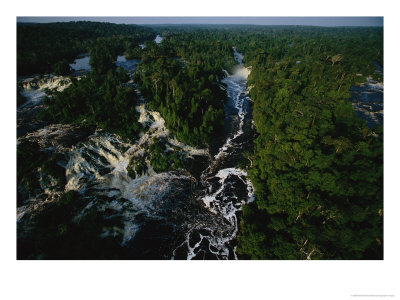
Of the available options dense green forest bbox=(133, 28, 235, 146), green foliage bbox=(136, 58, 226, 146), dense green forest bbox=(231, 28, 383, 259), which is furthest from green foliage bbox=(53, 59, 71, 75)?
dense green forest bbox=(231, 28, 383, 259)

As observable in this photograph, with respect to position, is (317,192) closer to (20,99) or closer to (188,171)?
(188,171)

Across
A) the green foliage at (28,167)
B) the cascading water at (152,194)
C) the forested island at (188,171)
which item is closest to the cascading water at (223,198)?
the cascading water at (152,194)

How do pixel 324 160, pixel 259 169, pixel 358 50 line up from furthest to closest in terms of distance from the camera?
pixel 358 50 → pixel 259 169 → pixel 324 160

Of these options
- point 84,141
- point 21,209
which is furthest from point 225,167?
point 21,209

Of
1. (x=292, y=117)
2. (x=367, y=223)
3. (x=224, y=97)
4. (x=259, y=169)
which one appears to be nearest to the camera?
(x=367, y=223)

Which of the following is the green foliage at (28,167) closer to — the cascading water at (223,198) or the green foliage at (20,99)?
the green foliage at (20,99)

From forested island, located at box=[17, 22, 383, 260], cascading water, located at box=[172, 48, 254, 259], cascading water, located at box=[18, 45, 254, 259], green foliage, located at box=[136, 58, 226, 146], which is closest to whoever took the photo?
forested island, located at box=[17, 22, 383, 260]

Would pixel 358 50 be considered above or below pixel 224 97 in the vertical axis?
above

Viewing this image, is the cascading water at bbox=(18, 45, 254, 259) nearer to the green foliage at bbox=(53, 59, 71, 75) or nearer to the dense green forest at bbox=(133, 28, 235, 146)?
the dense green forest at bbox=(133, 28, 235, 146)

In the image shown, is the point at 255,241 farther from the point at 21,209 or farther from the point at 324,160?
the point at 21,209
